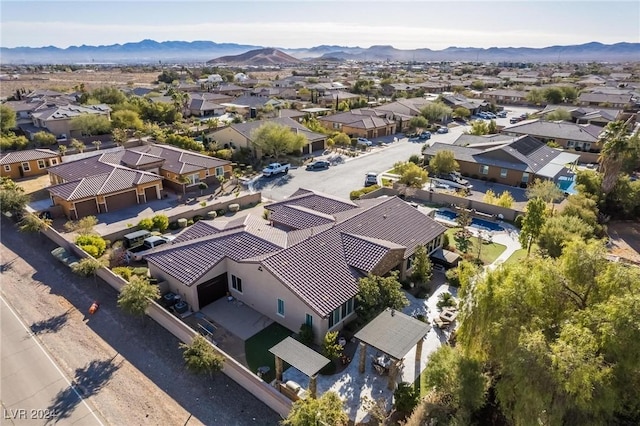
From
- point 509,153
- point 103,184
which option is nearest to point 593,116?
point 509,153

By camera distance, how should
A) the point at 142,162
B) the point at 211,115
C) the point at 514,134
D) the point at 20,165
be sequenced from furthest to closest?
the point at 211,115 → the point at 514,134 → the point at 20,165 → the point at 142,162

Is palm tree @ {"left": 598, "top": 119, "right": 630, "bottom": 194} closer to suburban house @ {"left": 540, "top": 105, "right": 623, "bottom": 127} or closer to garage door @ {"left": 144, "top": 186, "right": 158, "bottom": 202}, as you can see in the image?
suburban house @ {"left": 540, "top": 105, "right": 623, "bottom": 127}

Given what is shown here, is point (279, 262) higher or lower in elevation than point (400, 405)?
higher

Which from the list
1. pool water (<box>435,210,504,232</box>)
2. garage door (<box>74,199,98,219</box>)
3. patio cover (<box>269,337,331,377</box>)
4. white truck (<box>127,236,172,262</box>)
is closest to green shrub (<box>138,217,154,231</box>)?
white truck (<box>127,236,172,262</box>)

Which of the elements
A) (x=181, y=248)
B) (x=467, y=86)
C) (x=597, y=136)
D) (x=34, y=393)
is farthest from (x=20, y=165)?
(x=467, y=86)

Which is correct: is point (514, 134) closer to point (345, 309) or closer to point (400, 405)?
point (345, 309)

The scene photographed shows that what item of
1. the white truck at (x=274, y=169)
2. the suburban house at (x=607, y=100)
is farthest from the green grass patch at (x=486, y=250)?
the suburban house at (x=607, y=100)
